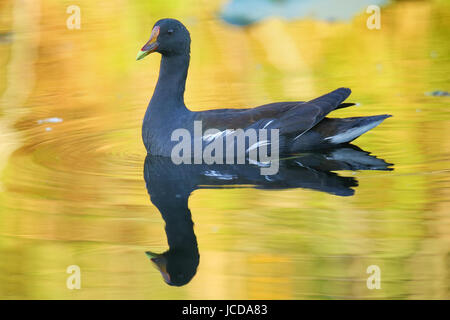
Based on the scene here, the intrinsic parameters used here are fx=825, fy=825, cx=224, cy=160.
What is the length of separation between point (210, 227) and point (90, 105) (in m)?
4.03

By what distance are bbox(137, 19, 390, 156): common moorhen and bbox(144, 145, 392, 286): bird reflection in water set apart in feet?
0.43

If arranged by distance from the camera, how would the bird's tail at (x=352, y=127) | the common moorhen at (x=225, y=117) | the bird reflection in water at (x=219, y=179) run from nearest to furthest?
1. the bird reflection in water at (x=219, y=179)
2. the common moorhen at (x=225, y=117)
3. the bird's tail at (x=352, y=127)

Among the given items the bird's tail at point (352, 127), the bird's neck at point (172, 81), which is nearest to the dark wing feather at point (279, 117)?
the bird's tail at point (352, 127)

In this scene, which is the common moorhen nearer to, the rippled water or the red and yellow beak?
the red and yellow beak

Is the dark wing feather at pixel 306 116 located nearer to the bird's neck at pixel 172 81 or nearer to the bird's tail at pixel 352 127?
the bird's tail at pixel 352 127

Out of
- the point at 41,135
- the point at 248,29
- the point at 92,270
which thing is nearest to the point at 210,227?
the point at 92,270

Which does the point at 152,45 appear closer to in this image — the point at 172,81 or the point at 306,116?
the point at 172,81

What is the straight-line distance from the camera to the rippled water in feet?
14.6

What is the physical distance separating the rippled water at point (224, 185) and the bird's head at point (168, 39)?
0.91m

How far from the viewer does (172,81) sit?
270 inches

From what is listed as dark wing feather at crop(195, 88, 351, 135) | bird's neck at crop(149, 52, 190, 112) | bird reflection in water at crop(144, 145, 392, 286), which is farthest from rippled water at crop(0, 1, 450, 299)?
bird's neck at crop(149, 52, 190, 112)

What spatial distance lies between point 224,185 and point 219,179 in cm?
18

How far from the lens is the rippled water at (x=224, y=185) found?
175 inches

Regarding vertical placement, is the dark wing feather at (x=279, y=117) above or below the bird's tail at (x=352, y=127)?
above
